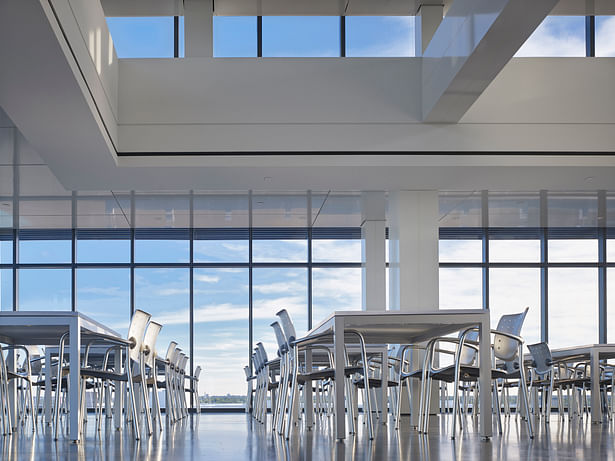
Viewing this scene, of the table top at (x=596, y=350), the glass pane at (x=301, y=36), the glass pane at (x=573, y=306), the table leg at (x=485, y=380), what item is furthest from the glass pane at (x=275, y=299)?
the table leg at (x=485, y=380)

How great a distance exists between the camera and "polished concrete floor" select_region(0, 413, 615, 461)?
11.9 feet

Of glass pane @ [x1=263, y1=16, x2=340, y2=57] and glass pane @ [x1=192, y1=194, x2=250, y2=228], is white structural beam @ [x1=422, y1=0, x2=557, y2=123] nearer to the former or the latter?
glass pane @ [x1=263, y1=16, x2=340, y2=57]

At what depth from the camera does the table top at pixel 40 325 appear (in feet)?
16.0

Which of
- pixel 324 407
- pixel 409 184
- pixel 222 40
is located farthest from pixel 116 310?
pixel 409 184

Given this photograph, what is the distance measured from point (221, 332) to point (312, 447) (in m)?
8.51

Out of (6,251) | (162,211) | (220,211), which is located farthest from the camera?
(6,251)

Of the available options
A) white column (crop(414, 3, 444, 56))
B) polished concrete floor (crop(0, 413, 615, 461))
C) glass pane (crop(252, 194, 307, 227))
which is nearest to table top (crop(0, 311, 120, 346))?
polished concrete floor (crop(0, 413, 615, 461))

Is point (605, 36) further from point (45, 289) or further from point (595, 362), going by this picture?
point (45, 289)

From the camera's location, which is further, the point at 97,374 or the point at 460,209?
the point at 460,209

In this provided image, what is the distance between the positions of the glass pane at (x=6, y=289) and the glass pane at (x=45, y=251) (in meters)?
0.31

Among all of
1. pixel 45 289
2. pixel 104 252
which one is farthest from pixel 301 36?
pixel 45 289

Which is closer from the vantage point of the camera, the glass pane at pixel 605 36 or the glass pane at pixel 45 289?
the glass pane at pixel 605 36

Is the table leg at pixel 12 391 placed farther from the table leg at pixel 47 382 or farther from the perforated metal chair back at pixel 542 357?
the perforated metal chair back at pixel 542 357

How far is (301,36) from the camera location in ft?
30.6
